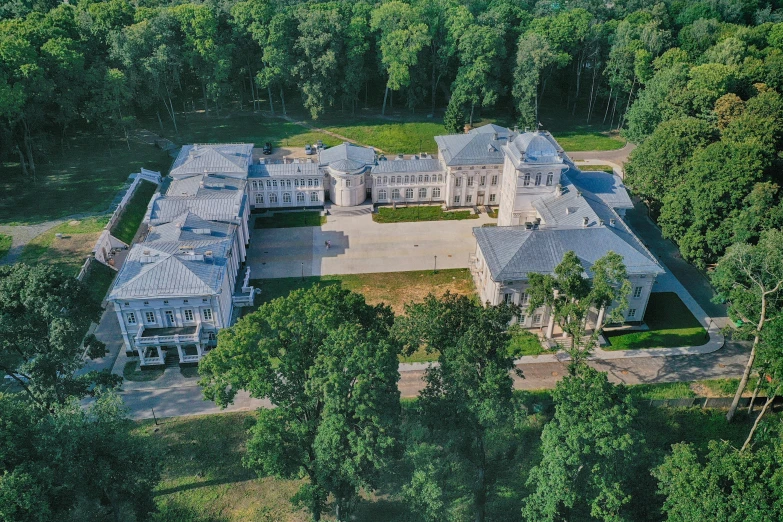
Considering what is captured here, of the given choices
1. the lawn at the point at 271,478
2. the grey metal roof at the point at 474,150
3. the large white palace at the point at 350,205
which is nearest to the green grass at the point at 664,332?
the large white palace at the point at 350,205

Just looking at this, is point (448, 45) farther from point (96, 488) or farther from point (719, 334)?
point (96, 488)

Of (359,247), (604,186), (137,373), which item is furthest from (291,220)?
(604,186)

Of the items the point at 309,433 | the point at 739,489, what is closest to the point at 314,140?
the point at 309,433

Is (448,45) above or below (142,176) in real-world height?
above

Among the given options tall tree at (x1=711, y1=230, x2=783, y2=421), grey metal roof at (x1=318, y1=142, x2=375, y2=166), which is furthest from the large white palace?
tall tree at (x1=711, y1=230, x2=783, y2=421)

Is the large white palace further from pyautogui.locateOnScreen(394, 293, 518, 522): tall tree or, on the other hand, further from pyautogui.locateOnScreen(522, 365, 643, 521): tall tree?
pyautogui.locateOnScreen(522, 365, 643, 521): tall tree

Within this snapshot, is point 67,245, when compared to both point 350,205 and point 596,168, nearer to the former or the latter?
point 350,205

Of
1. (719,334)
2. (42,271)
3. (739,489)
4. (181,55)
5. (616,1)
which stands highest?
(616,1)
